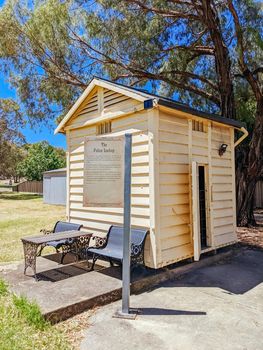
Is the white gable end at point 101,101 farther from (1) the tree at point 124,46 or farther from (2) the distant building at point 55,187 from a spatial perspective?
(2) the distant building at point 55,187

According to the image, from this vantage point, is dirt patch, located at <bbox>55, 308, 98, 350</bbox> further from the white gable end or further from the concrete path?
the white gable end

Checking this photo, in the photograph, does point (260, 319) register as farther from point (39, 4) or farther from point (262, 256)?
point (39, 4)

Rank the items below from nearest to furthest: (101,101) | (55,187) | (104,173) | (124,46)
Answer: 1. (104,173)
2. (101,101)
3. (124,46)
4. (55,187)

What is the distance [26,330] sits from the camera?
3104 millimetres

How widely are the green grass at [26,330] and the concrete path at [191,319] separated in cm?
32

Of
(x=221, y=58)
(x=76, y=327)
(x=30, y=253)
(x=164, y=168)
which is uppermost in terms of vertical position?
(x=221, y=58)

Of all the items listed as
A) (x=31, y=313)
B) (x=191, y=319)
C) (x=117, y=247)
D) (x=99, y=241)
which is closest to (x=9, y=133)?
(x=99, y=241)

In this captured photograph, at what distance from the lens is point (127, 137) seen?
3662mm

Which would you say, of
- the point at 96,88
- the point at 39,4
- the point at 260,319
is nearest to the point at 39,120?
the point at 39,4

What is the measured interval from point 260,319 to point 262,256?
3070mm

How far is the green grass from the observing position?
286cm

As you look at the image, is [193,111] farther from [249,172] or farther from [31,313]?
[249,172]

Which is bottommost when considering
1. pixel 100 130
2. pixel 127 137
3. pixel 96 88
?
pixel 127 137

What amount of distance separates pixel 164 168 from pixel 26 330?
304 cm
